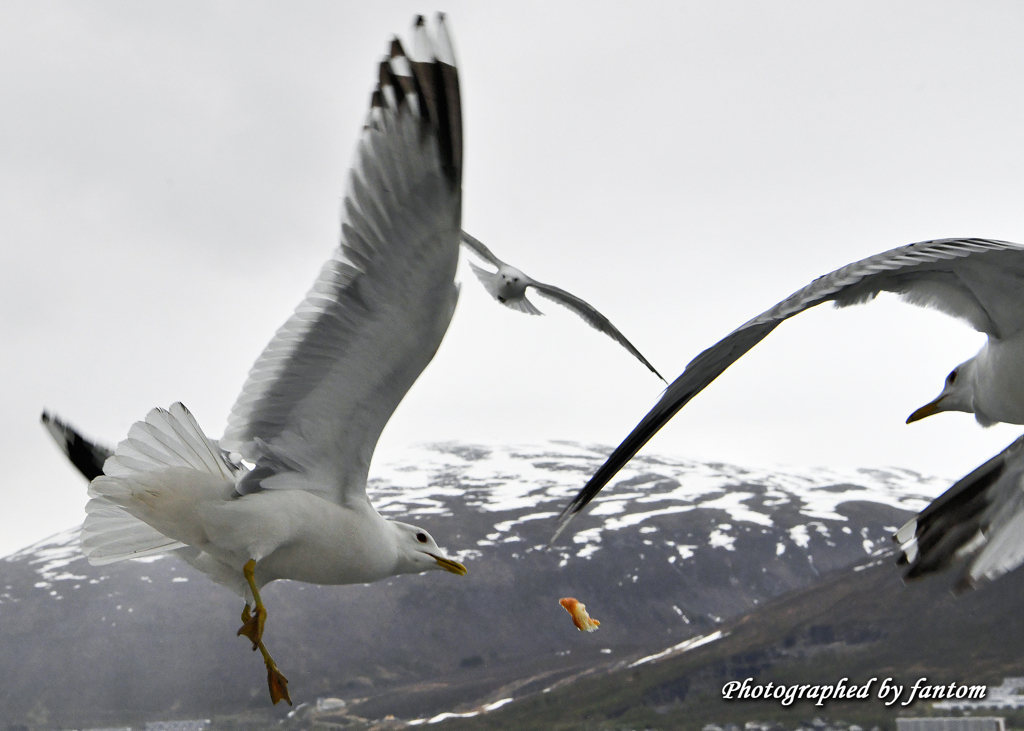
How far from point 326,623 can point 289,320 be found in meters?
55.3

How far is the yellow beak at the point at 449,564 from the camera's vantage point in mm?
3525

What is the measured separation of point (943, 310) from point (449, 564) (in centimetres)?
194

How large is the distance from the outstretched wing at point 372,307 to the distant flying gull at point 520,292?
15.2 feet

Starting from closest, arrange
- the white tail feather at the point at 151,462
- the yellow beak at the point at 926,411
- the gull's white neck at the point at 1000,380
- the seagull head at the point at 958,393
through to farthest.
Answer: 1. the gull's white neck at the point at 1000,380
2. the white tail feather at the point at 151,462
3. the seagull head at the point at 958,393
4. the yellow beak at the point at 926,411

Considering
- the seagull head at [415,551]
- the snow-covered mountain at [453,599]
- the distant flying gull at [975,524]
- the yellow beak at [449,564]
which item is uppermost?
the seagull head at [415,551]

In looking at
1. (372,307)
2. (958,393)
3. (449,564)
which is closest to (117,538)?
(449,564)

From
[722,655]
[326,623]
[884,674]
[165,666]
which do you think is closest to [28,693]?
[165,666]

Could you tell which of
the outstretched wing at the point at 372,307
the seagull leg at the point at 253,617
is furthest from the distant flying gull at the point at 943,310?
the seagull leg at the point at 253,617

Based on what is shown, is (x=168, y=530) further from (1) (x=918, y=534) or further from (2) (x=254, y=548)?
(1) (x=918, y=534)

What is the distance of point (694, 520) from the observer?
7331 centimetres

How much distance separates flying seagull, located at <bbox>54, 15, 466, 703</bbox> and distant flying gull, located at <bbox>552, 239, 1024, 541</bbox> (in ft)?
2.88

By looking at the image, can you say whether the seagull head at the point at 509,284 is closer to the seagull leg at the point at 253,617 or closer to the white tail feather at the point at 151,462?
the white tail feather at the point at 151,462

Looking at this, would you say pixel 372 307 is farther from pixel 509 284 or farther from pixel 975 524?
pixel 509 284

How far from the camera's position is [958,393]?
321 cm
